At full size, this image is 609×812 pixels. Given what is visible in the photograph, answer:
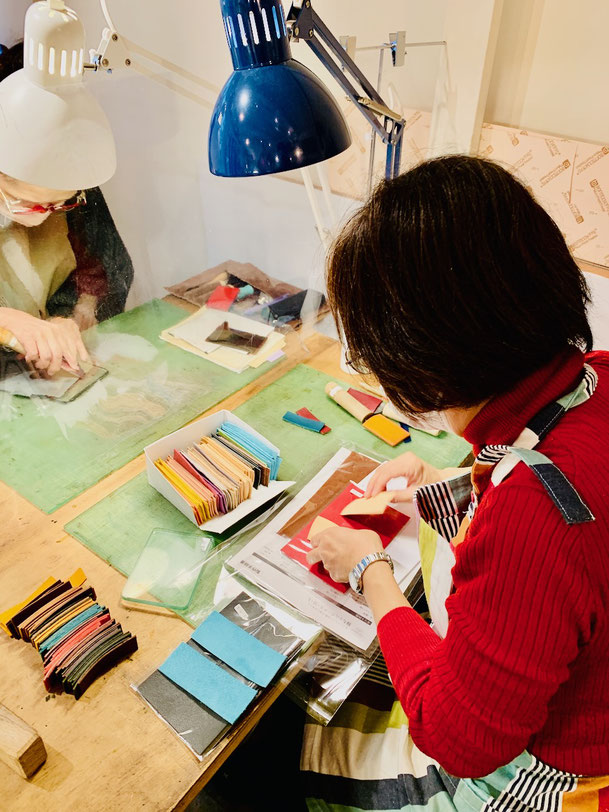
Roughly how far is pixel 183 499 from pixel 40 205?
602 mm

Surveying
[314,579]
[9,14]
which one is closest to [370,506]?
[314,579]

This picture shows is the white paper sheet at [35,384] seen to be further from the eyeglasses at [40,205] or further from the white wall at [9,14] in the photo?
the white wall at [9,14]

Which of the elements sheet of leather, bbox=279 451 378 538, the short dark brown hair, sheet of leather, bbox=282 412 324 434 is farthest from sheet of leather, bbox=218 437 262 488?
the short dark brown hair

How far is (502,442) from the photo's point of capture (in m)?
0.72

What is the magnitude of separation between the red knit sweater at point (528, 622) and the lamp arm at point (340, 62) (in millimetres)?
693

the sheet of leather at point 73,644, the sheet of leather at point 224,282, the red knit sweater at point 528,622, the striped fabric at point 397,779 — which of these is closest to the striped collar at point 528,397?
the red knit sweater at point 528,622

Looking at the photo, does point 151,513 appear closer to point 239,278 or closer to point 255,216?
point 239,278

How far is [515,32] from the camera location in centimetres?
153

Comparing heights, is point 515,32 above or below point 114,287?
above

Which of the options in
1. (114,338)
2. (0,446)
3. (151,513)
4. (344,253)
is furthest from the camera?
(114,338)

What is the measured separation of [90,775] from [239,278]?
1303 millimetres

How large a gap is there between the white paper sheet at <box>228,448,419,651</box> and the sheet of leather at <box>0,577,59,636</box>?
294 millimetres

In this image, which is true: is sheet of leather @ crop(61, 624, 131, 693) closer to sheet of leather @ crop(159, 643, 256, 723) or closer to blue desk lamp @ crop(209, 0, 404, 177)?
sheet of leather @ crop(159, 643, 256, 723)

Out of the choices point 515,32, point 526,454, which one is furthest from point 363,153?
point 526,454
